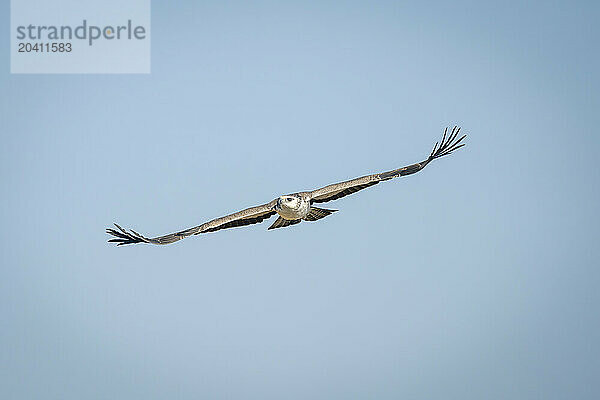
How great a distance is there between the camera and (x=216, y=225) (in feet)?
86.3

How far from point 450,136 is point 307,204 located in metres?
5.10

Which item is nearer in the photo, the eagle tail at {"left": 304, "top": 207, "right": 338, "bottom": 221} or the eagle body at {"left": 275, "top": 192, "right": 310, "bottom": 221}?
the eagle body at {"left": 275, "top": 192, "right": 310, "bottom": 221}

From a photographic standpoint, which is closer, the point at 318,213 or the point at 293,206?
the point at 293,206

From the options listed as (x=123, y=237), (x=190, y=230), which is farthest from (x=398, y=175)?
(x=123, y=237)

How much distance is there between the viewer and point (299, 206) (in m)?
25.8

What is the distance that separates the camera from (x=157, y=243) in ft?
81.3

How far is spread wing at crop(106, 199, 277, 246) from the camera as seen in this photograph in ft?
79.0

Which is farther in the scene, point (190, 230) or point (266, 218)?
point (266, 218)

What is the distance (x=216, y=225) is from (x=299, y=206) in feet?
8.33

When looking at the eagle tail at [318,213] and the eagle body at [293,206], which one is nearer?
the eagle body at [293,206]

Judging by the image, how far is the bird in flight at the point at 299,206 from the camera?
25641mm

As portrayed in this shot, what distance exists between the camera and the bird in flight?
25.6 m

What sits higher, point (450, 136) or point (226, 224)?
point (450, 136)

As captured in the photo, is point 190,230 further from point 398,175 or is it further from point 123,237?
point 398,175
